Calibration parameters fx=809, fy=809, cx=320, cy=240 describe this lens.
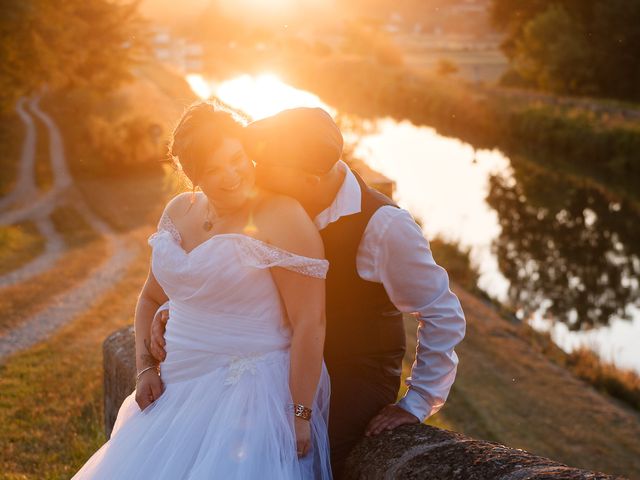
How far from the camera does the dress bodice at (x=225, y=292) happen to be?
113 inches

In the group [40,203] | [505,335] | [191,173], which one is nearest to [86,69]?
[40,203]

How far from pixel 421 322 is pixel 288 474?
826mm

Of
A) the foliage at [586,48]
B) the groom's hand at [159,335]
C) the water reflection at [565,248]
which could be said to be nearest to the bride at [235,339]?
the groom's hand at [159,335]

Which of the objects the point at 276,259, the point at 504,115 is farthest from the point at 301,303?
the point at 504,115

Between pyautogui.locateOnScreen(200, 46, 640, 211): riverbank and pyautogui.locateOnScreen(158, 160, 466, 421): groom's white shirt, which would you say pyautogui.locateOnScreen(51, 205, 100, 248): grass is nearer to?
pyautogui.locateOnScreen(158, 160, 466, 421): groom's white shirt

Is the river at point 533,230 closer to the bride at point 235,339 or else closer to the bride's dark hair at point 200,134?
the bride at point 235,339

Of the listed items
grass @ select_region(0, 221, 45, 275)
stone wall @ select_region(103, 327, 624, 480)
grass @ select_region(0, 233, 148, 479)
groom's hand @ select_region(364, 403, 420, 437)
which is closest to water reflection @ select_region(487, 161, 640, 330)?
grass @ select_region(0, 233, 148, 479)

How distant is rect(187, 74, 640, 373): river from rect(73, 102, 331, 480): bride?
9743 mm

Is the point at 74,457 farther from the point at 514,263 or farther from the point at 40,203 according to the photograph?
the point at 40,203

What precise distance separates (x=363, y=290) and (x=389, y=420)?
0.50 meters

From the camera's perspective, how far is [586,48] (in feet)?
117

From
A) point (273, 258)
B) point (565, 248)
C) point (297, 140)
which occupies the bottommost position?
point (565, 248)

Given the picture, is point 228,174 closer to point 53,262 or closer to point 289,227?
point 289,227

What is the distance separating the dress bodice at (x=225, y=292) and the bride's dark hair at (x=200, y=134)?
28cm
